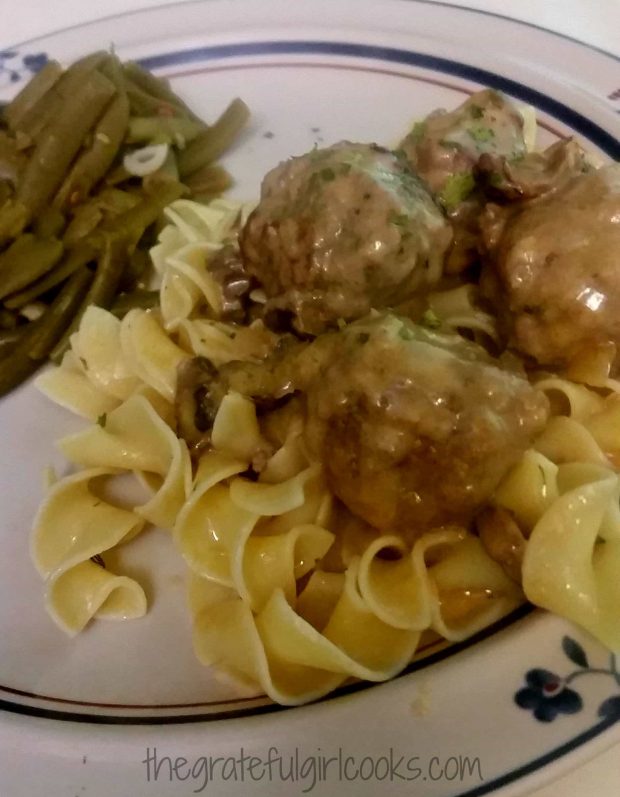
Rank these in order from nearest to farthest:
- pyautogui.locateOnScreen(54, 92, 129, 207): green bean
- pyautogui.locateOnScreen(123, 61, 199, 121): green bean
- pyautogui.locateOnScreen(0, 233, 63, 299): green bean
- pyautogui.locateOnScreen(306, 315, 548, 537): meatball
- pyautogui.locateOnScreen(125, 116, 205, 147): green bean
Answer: pyautogui.locateOnScreen(306, 315, 548, 537): meatball < pyautogui.locateOnScreen(0, 233, 63, 299): green bean < pyautogui.locateOnScreen(54, 92, 129, 207): green bean < pyautogui.locateOnScreen(125, 116, 205, 147): green bean < pyautogui.locateOnScreen(123, 61, 199, 121): green bean

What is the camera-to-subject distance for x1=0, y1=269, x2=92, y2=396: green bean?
358cm

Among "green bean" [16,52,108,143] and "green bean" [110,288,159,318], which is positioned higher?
"green bean" [16,52,108,143]

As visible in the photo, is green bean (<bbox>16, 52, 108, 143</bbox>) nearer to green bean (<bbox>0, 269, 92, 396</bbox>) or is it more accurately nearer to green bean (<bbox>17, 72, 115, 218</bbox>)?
green bean (<bbox>17, 72, 115, 218</bbox>)

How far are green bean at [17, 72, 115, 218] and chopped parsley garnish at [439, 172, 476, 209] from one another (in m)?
1.90

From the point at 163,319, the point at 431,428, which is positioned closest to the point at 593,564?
the point at 431,428

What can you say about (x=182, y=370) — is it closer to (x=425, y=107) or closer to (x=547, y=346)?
(x=547, y=346)

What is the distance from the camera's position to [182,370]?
3.18m

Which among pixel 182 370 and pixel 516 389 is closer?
pixel 516 389

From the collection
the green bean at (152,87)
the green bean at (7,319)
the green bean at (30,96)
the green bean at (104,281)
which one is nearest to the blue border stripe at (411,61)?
the green bean at (152,87)

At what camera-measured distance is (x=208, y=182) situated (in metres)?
4.31

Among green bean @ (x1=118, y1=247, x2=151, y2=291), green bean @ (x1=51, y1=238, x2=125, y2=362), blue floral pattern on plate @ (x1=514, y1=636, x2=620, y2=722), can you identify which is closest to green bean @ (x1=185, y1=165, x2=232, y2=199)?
green bean @ (x1=118, y1=247, x2=151, y2=291)

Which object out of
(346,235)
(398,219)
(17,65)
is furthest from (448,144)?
(17,65)

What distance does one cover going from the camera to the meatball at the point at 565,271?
2.66 meters

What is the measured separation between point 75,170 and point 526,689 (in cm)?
312
